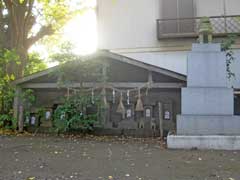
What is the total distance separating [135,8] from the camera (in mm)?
12953

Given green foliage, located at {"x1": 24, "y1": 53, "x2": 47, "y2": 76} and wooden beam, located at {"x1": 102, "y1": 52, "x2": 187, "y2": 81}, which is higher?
green foliage, located at {"x1": 24, "y1": 53, "x2": 47, "y2": 76}

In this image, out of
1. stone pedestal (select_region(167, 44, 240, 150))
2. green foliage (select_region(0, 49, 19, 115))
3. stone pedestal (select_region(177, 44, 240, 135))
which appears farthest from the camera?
green foliage (select_region(0, 49, 19, 115))

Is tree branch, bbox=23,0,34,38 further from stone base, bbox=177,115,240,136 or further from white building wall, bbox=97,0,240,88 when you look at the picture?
stone base, bbox=177,115,240,136

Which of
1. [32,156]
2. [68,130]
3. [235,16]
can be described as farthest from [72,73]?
[235,16]

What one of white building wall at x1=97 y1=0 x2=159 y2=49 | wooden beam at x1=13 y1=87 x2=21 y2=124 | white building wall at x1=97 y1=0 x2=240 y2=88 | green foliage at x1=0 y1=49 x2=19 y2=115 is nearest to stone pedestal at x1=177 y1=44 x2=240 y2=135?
white building wall at x1=97 y1=0 x2=240 y2=88

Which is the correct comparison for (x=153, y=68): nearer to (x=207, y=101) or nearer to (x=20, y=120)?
(x=207, y=101)

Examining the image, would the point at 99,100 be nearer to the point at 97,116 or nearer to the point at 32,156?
the point at 97,116

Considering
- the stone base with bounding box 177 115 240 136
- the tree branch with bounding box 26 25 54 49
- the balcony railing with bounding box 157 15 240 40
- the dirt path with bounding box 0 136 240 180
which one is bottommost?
the dirt path with bounding box 0 136 240 180

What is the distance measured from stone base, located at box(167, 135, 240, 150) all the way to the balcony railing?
5.62m

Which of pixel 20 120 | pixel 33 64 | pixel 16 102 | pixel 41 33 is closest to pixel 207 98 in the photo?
pixel 20 120

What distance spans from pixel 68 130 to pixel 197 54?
17.5 ft

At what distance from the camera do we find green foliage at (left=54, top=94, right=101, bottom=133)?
10.1 m

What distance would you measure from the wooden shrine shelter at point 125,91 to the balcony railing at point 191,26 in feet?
6.58

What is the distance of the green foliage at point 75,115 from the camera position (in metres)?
10.1
